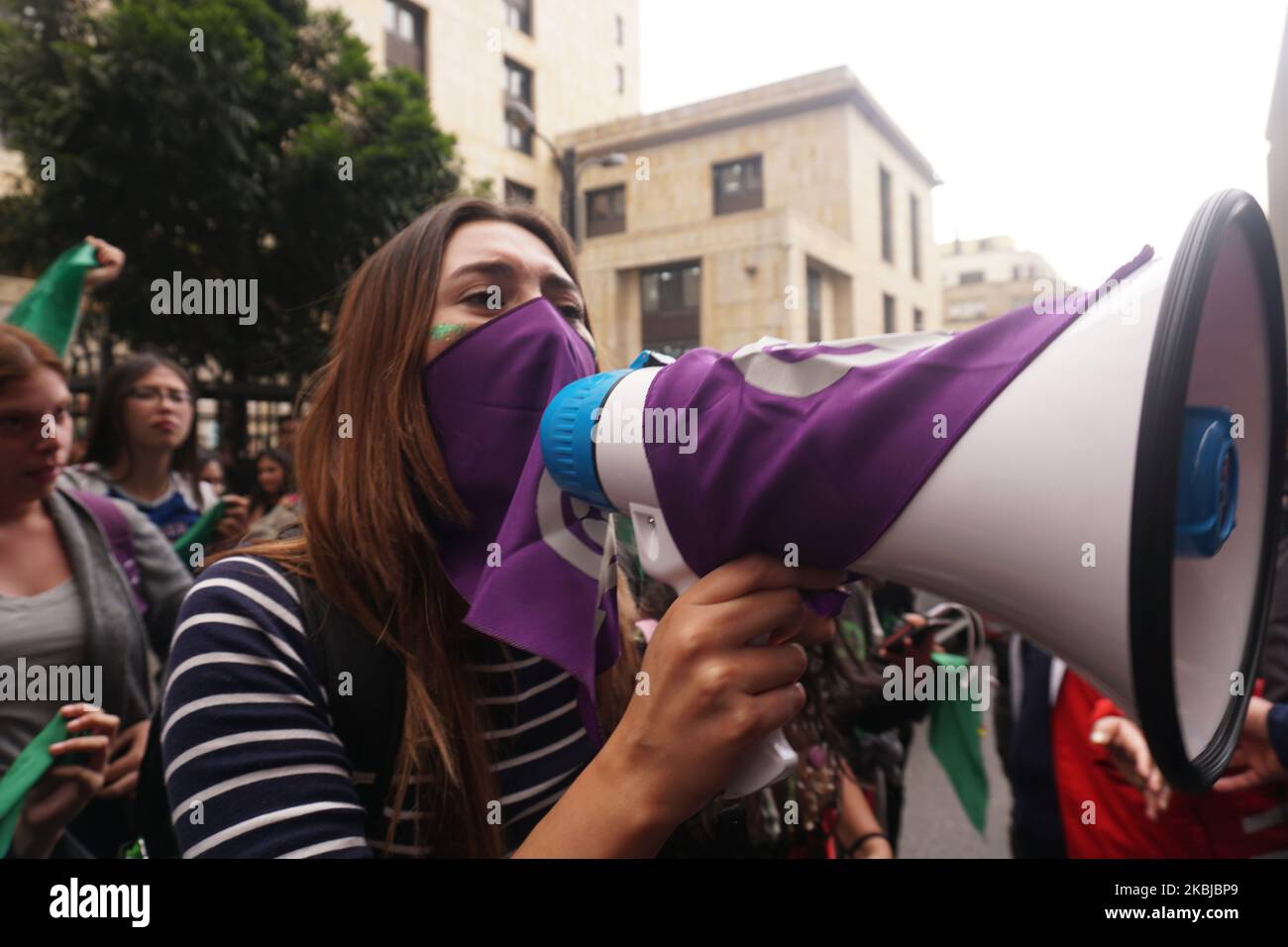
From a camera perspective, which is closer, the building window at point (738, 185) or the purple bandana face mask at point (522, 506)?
the purple bandana face mask at point (522, 506)

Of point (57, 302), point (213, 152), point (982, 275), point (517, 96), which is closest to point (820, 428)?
point (57, 302)

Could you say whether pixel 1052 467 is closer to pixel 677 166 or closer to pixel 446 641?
pixel 446 641

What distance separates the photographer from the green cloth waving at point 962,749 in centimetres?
229

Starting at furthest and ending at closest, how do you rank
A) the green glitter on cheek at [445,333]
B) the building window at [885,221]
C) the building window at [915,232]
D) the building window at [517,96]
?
1. the building window at [915,232]
2. the building window at [885,221]
3. the building window at [517,96]
4. the green glitter on cheek at [445,333]

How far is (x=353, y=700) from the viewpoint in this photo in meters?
0.99

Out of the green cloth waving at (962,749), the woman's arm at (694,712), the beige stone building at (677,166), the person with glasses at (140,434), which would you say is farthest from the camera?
the beige stone building at (677,166)

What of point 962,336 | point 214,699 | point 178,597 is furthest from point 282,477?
point 962,336

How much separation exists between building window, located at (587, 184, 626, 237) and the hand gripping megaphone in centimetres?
2076

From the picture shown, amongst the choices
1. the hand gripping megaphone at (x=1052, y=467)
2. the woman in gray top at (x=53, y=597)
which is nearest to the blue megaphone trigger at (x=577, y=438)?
the hand gripping megaphone at (x=1052, y=467)

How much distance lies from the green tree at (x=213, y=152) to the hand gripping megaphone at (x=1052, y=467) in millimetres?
7319

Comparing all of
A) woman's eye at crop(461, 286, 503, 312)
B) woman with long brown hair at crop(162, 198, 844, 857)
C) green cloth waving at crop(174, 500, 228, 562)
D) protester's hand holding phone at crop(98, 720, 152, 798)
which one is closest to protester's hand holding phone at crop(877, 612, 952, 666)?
woman with long brown hair at crop(162, 198, 844, 857)

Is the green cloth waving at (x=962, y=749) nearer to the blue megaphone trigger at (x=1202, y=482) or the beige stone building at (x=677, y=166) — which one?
the blue megaphone trigger at (x=1202, y=482)

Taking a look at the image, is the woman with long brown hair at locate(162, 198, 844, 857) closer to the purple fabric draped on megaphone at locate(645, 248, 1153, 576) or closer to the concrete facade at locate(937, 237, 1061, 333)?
the purple fabric draped on megaphone at locate(645, 248, 1153, 576)
